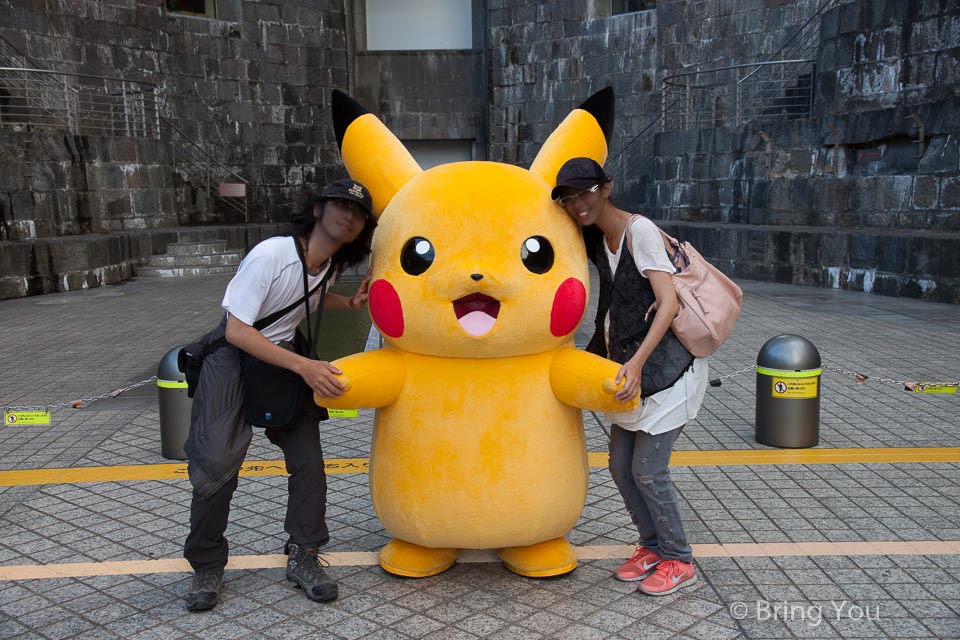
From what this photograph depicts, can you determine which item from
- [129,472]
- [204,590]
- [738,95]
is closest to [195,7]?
[738,95]

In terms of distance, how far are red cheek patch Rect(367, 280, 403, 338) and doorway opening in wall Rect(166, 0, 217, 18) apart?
2097 centimetres

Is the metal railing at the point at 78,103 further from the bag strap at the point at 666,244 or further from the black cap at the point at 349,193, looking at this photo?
the bag strap at the point at 666,244

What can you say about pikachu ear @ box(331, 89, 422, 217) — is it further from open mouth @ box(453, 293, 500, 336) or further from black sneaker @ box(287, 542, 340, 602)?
black sneaker @ box(287, 542, 340, 602)

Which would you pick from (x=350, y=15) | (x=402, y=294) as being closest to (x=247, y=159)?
(x=350, y=15)

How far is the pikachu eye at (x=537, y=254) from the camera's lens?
3.96m

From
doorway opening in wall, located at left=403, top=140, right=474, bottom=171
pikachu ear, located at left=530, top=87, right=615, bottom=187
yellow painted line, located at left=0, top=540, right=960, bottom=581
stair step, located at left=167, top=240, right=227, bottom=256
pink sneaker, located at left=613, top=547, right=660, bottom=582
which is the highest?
doorway opening in wall, located at left=403, top=140, right=474, bottom=171

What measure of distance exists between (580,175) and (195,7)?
70.8ft

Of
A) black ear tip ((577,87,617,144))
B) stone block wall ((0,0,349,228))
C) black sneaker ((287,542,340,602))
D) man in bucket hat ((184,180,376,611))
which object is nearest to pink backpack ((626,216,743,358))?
black ear tip ((577,87,617,144))

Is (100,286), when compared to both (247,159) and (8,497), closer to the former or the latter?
(247,159)

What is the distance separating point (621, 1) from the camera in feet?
76.3

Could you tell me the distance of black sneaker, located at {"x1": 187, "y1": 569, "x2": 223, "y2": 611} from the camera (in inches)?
156

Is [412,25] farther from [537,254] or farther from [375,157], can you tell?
[537,254]

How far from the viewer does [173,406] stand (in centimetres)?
611

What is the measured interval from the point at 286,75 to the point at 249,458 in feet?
63.2
